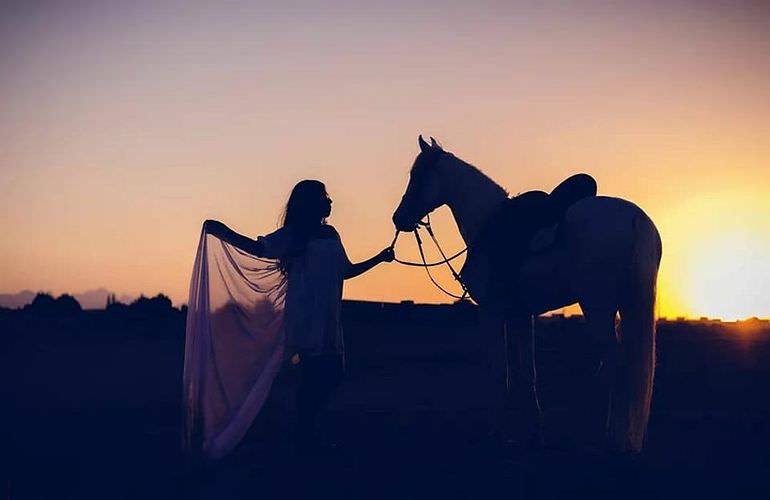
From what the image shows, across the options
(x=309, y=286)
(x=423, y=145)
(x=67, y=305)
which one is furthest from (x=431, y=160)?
(x=67, y=305)

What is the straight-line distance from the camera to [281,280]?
9688 millimetres

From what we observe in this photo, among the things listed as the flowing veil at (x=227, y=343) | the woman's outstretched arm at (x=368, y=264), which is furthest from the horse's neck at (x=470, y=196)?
the flowing veil at (x=227, y=343)

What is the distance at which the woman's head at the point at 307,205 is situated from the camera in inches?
363

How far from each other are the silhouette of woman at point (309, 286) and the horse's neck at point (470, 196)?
1526 millimetres

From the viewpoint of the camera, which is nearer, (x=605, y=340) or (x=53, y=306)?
(x=605, y=340)

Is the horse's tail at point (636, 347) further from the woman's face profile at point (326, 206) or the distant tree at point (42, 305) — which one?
the distant tree at point (42, 305)

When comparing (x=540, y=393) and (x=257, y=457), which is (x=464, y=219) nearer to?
(x=257, y=457)

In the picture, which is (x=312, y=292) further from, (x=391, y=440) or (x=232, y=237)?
(x=391, y=440)

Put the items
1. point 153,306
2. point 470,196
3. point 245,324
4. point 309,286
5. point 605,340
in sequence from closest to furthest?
point 605,340, point 309,286, point 245,324, point 470,196, point 153,306

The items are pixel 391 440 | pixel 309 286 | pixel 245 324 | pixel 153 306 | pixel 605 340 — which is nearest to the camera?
pixel 605 340

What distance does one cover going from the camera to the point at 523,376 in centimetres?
982

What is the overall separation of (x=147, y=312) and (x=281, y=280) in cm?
2608

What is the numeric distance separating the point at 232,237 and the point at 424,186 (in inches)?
91.2

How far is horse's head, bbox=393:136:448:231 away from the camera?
34.2 ft
